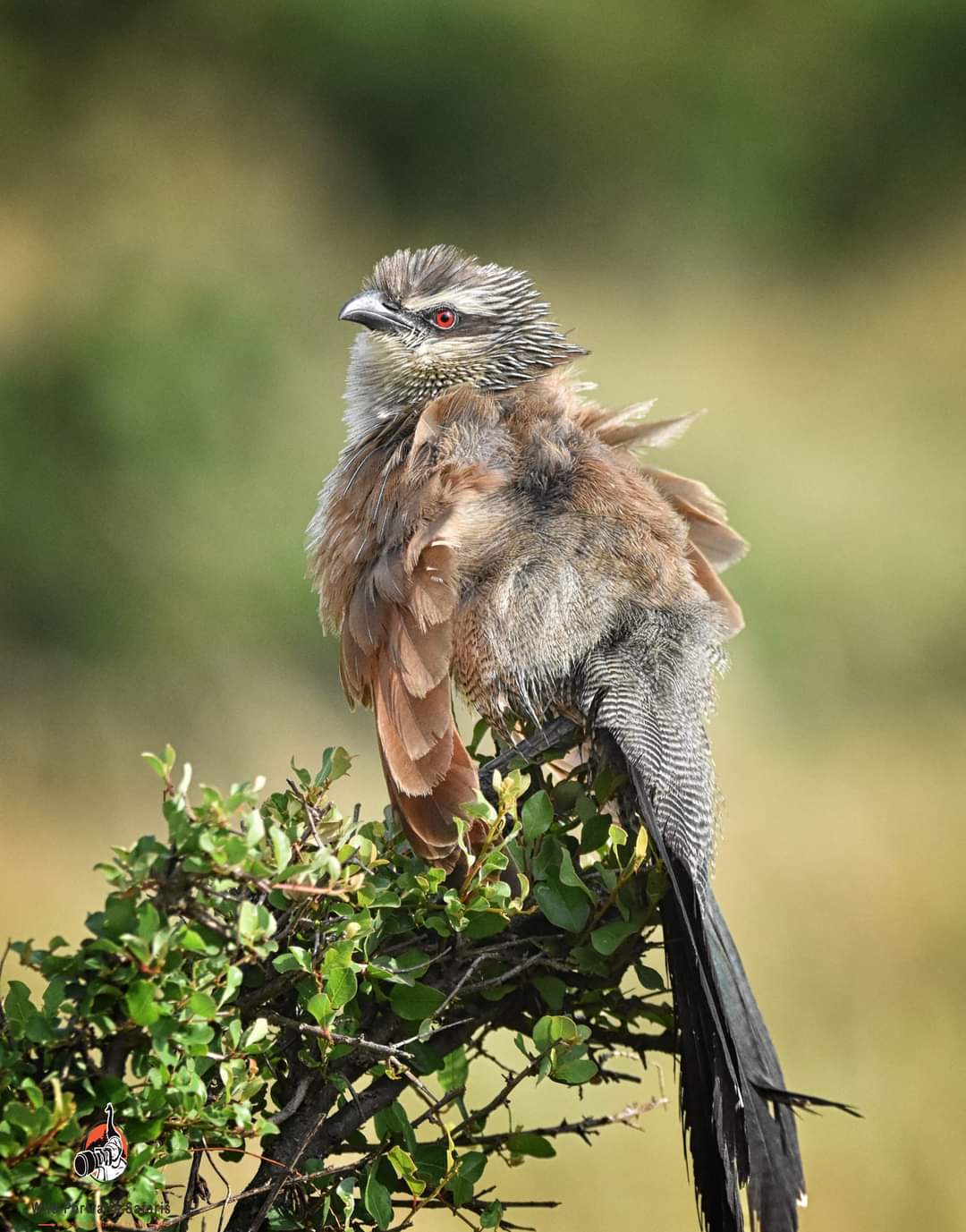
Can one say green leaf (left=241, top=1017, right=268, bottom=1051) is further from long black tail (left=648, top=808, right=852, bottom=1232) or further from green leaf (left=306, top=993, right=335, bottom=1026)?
long black tail (left=648, top=808, right=852, bottom=1232)

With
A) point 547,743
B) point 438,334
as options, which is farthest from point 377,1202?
point 438,334

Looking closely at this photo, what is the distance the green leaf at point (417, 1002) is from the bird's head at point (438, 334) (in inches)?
27.7

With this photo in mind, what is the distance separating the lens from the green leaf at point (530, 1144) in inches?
33.0

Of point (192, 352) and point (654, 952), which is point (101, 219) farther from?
point (654, 952)

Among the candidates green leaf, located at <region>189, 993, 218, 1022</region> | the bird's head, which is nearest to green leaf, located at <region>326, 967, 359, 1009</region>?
green leaf, located at <region>189, 993, 218, 1022</region>

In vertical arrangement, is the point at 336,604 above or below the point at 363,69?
below

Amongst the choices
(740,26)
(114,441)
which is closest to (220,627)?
(114,441)

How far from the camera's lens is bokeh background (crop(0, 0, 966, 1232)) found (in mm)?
2510

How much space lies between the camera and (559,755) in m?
1.04

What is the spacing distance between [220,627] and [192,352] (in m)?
0.69

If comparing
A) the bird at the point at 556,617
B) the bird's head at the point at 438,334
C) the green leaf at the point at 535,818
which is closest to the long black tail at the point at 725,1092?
the bird at the point at 556,617

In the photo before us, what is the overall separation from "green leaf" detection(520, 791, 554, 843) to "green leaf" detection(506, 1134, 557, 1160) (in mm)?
208

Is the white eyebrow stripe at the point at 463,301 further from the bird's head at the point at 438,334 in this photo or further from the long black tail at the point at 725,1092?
the long black tail at the point at 725,1092

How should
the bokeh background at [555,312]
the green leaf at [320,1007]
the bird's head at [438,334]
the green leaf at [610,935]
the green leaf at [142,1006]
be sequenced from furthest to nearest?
1. the bokeh background at [555,312]
2. the bird's head at [438,334]
3. the green leaf at [610,935]
4. the green leaf at [320,1007]
5. the green leaf at [142,1006]
